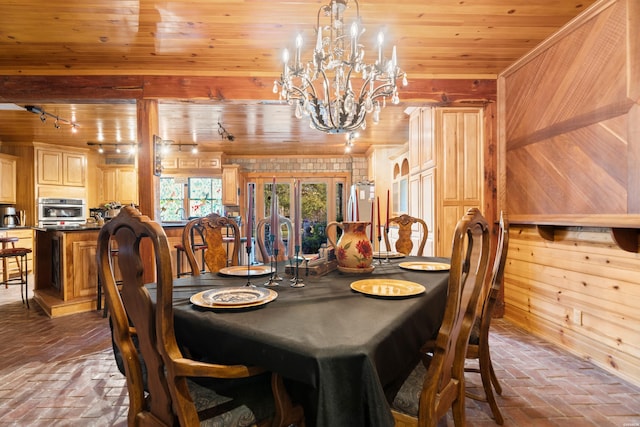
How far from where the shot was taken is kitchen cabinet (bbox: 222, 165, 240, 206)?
6.81 m

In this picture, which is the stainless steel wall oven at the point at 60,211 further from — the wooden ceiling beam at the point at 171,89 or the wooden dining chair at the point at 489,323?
the wooden dining chair at the point at 489,323

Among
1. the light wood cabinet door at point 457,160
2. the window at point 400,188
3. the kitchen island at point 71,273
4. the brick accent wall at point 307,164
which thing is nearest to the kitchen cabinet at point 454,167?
the light wood cabinet door at point 457,160

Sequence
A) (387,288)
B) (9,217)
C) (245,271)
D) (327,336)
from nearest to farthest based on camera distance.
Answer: (327,336) < (387,288) < (245,271) < (9,217)

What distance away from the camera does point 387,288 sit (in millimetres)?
1430

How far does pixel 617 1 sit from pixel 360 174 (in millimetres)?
5239

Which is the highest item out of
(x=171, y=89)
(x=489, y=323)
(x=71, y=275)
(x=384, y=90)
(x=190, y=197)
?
(x=171, y=89)

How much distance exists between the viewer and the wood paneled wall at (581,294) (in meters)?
2.05

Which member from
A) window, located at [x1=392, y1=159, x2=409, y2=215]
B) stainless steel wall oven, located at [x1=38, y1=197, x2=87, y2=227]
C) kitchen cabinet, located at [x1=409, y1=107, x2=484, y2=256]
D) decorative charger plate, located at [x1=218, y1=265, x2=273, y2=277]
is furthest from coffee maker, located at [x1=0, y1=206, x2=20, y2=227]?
kitchen cabinet, located at [x1=409, y1=107, x2=484, y2=256]

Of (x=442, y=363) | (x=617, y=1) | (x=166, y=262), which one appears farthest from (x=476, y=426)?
(x=617, y=1)

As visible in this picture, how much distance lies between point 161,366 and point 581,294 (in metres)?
2.76

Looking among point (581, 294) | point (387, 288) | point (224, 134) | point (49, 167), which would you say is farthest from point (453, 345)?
point (49, 167)

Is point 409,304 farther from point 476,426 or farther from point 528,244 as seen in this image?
point 528,244

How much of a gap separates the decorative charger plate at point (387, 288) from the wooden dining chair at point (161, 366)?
20.0 inches

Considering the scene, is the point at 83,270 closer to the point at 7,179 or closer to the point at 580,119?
the point at 7,179
